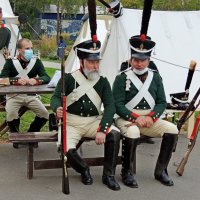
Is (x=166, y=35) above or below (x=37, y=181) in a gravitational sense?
above

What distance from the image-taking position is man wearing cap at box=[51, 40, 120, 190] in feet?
18.9

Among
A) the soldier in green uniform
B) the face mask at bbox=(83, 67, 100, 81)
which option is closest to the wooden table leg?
the face mask at bbox=(83, 67, 100, 81)

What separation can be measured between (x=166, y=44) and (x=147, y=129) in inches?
136

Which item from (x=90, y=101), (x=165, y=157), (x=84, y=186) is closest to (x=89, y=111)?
(x=90, y=101)

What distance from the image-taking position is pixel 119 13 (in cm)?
897

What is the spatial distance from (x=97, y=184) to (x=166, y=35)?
13.7ft

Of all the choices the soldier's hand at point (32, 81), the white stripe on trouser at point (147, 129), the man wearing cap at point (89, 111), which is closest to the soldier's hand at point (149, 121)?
the white stripe on trouser at point (147, 129)

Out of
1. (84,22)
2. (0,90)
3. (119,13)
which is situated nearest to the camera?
(0,90)

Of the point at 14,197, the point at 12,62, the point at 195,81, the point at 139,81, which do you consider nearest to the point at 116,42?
the point at 195,81

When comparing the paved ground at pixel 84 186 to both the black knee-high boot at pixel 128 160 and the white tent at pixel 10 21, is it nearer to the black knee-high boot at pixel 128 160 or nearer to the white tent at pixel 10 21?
the black knee-high boot at pixel 128 160

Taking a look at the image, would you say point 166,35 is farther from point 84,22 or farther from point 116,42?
point 84,22

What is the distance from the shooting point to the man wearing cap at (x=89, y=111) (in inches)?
227

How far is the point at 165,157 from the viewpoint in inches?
236

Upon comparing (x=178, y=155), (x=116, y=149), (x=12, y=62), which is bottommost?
(x=178, y=155)
